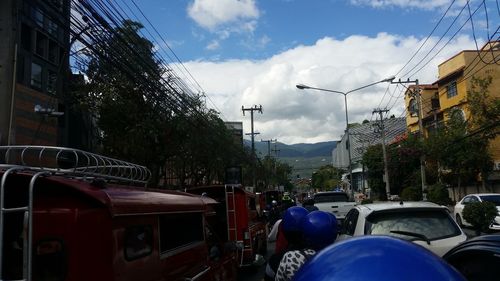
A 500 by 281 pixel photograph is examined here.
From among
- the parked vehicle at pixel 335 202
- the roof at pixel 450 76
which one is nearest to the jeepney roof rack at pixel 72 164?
the parked vehicle at pixel 335 202

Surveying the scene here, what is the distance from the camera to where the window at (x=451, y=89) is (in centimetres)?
4503

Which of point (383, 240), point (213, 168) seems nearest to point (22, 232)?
point (383, 240)

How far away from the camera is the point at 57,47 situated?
28.0 meters

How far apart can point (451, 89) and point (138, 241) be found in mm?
45063

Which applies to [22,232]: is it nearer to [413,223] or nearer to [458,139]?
[413,223]

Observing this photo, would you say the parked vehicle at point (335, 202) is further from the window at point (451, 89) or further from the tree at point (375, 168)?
the tree at point (375, 168)

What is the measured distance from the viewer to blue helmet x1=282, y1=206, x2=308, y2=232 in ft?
15.7

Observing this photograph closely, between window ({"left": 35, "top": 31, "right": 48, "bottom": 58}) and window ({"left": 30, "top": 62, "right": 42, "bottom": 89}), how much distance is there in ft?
2.49

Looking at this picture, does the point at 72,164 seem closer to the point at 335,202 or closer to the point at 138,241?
the point at 138,241

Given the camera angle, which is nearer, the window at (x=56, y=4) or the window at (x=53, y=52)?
the window at (x=56, y=4)

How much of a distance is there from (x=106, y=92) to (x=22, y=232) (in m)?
15.4

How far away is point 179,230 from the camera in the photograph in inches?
229

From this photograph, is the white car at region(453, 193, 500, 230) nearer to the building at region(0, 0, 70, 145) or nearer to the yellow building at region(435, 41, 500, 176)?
the building at region(0, 0, 70, 145)

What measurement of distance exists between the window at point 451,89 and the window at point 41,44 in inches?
1247
